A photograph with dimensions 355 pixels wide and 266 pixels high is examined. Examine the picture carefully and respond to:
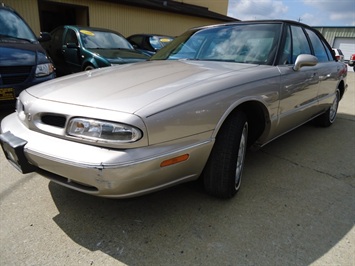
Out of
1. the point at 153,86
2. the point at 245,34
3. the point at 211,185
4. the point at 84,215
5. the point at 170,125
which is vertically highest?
the point at 245,34

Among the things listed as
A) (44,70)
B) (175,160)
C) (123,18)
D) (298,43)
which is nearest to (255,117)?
(175,160)

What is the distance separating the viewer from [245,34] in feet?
9.12

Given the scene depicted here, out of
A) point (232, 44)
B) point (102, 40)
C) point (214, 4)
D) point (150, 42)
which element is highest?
point (214, 4)

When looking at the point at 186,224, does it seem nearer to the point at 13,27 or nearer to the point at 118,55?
the point at 13,27

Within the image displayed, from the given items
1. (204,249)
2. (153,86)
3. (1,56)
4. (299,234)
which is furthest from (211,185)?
(1,56)

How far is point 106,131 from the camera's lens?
1568mm

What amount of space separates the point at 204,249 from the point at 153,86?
1076 mm

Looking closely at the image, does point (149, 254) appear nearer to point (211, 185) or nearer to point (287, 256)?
point (211, 185)

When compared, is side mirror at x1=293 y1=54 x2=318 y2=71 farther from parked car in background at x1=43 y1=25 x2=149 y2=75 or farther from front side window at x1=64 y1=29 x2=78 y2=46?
front side window at x1=64 y1=29 x2=78 y2=46

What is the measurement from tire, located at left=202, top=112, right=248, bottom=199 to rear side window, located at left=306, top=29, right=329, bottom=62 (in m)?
2.15

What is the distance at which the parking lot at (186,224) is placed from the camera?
167cm

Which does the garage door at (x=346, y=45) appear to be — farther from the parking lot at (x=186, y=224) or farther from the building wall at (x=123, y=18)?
the parking lot at (x=186, y=224)

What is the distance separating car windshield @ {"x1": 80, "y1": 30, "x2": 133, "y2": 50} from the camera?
6.10m

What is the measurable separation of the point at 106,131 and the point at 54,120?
1.53ft
